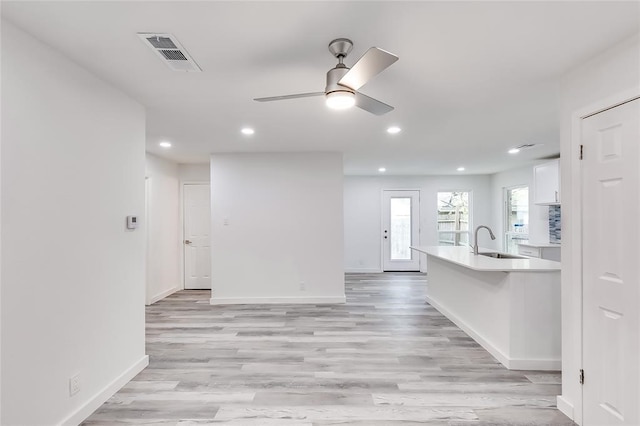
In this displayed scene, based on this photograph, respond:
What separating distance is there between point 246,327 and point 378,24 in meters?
3.48

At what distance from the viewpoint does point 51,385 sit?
6.39 ft

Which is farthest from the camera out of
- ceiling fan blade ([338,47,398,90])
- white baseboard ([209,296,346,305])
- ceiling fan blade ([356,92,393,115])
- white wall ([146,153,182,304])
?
white wall ([146,153,182,304])

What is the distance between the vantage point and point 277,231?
5133 millimetres

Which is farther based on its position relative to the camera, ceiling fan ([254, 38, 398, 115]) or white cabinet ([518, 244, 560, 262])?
white cabinet ([518, 244, 560, 262])

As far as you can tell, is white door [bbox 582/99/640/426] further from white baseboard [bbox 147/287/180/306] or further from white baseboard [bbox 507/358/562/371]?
white baseboard [bbox 147/287/180/306]

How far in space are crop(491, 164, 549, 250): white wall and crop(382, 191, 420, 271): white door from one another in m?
1.73

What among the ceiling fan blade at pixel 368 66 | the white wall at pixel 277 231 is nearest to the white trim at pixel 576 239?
the ceiling fan blade at pixel 368 66

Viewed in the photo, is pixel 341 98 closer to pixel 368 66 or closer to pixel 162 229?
pixel 368 66

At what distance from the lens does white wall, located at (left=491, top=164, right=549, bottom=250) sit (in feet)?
20.4

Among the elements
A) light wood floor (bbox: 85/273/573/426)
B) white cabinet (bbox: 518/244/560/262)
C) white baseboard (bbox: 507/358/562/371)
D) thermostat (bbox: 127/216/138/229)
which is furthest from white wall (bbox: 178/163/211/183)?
white cabinet (bbox: 518/244/560/262)

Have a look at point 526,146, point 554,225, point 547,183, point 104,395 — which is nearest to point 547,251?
point 554,225

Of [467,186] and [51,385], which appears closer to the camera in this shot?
[51,385]

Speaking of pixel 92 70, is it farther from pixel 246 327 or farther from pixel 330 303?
pixel 330 303

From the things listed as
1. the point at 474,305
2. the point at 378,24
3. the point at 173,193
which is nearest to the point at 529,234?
the point at 474,305
